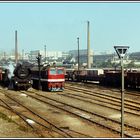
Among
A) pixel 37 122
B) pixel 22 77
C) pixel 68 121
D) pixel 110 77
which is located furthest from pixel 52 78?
pixel 37 122

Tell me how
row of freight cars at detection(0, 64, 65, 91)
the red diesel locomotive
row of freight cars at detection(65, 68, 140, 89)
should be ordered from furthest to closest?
row of freight cars at detection(65, 68, 140, 89) → row of freight cars at detection(0, 64, 65, 91) → the red diesel locomotive

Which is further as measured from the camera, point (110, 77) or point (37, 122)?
point (110, 77)

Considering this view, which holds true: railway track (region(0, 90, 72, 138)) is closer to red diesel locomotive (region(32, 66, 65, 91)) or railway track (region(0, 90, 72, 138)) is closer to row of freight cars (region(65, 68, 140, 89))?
red diesel locomotive (region(32, 66, 65, 91))

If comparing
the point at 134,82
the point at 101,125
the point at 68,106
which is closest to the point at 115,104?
the point at 68,106

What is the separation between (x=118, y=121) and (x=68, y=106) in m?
7.75

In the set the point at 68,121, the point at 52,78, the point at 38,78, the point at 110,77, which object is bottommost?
the point at 68,121

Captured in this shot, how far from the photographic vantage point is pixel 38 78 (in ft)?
139

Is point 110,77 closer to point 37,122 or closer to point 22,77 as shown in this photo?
point 22,77

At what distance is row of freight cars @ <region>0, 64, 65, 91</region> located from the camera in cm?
3928

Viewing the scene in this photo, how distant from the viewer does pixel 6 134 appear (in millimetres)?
15742

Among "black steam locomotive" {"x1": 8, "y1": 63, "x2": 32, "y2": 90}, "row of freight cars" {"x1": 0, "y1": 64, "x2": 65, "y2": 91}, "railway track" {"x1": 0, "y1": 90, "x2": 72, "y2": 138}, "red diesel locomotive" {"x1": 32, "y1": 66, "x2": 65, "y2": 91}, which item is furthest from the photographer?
"black steam locomotive" {"x1": 8, "y1": 63, "x2": 32, "y2": 90}

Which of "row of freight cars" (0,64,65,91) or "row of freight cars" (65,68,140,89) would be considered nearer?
"row of freight cars" (0,64,65,91)

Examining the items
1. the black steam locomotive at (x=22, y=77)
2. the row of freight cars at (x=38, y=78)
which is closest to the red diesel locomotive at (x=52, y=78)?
the row of freight cars at (x=38, y=78)

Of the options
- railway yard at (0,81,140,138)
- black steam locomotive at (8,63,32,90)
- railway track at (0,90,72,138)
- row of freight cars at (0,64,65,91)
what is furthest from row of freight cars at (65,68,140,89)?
railway track at (0,90,72,138)
